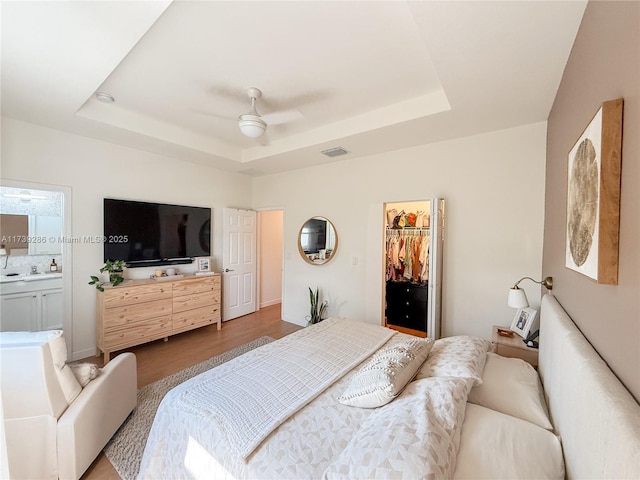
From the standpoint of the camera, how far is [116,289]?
123 inches

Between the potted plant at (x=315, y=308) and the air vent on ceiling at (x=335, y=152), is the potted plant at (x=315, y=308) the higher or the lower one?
the lower one

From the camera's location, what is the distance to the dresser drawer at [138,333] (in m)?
3.09

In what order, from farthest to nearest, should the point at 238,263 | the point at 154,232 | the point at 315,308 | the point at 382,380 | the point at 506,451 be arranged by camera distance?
the point at 238,263 → the point at 315,308 → the point at 154,232 → the point at 382,380 → the point at 506,451

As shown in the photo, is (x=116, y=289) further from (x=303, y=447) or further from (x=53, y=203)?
(x=303, y=447)

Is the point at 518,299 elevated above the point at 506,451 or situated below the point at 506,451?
above

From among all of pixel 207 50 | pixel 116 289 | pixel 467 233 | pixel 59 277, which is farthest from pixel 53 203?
pixel 467 233

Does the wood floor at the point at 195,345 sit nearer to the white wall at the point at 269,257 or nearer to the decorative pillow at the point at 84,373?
the decorative pillow at the point at 84,373

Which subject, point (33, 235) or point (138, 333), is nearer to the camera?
point (33, 235)

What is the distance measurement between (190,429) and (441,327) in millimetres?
2720

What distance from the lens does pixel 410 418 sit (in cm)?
110

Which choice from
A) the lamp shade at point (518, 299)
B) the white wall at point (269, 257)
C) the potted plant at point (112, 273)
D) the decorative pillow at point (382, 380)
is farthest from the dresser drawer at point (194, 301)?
the lamp shade at point (518, 299)

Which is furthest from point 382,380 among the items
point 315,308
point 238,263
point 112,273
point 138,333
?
point 238,263

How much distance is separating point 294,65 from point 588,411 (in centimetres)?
247

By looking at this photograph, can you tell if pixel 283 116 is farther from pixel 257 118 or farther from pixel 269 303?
pixel 269 303
